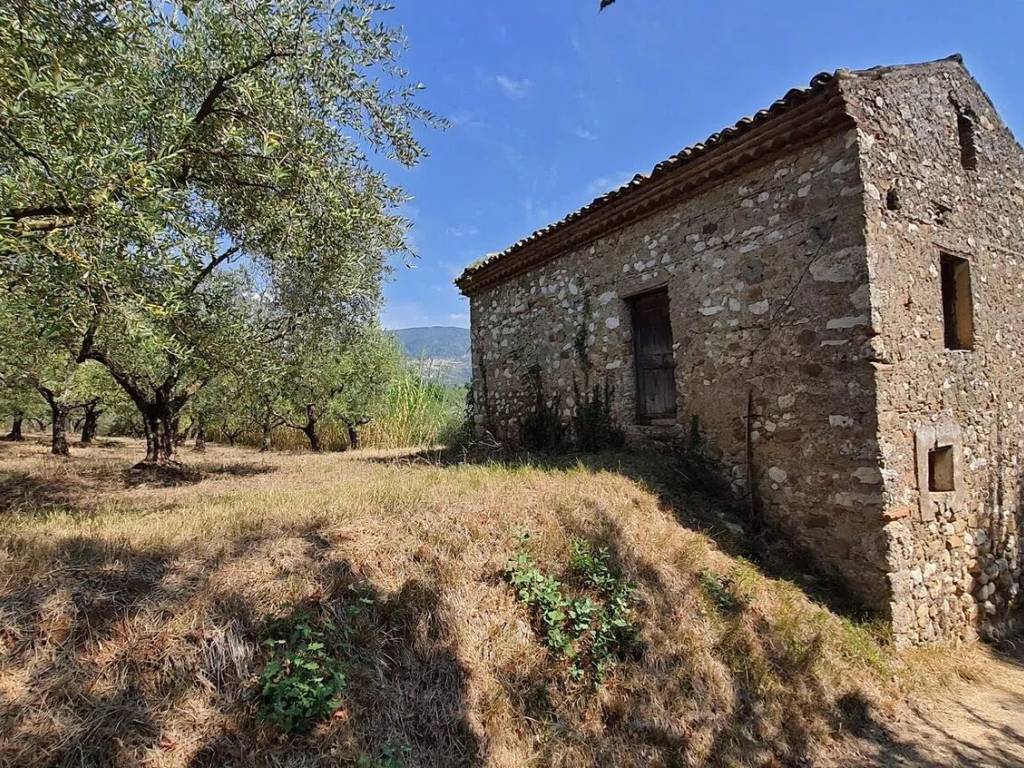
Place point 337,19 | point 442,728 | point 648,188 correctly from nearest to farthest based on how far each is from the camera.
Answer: point 442,728 → point 337,19 → point 648,188

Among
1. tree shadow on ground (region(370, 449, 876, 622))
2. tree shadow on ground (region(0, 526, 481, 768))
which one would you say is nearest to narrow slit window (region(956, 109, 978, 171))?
tree shadow on ground (region(370, 449, 876, 622))

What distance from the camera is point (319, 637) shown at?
11.6 feet

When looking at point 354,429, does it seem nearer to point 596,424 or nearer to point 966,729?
point 596,424

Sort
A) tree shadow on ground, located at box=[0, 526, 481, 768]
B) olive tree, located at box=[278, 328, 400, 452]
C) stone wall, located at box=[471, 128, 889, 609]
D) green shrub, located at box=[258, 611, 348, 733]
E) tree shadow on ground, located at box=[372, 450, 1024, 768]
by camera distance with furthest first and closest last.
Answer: olive tree, located at box=[278, 328, 400, 452]
stone wall, located at box=[471, 128, 889, 609]
tree shadow on ground, located at box=[372, 450, 1024, 768]
green shrub, located at box=[258, 611, 348, 733]
tree shadow on ground, located at box=[0, 526, 481, 768]

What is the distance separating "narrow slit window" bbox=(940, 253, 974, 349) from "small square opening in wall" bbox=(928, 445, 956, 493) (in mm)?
1530

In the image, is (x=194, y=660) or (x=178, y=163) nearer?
(x=194, y=660)

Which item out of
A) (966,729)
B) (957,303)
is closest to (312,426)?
(957,303)

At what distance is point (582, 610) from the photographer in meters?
4.34

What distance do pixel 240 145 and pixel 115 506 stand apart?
4778 mm

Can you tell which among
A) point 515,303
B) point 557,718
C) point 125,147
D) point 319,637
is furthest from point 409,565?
point 515,303

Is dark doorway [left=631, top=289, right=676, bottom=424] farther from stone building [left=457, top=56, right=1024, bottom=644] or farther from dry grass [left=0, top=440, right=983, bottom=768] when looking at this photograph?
dry grass [left=0, top=440, right=983, bottom=768]

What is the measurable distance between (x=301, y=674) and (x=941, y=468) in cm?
697

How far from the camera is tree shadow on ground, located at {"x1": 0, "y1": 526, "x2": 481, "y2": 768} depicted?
9.13 ft

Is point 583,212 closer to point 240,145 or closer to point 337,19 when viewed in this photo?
point 337,19
